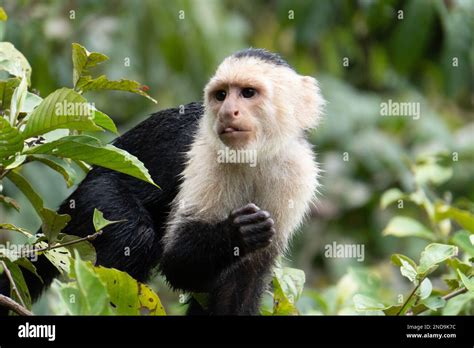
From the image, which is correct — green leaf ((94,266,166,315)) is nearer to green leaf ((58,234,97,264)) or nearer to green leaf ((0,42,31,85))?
green leaf ((58,234,97,264))

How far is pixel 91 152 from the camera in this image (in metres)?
3.30

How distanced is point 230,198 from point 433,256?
1.52 meters

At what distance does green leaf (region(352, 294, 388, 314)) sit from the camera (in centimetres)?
363

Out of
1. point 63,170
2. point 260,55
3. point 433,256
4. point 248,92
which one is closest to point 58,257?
point 63,170

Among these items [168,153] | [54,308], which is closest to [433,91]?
[168,153]

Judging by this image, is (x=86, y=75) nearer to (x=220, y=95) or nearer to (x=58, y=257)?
(x=58, y=257)

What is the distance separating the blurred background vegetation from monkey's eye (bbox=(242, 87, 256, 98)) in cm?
280

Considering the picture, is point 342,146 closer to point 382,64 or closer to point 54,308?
point 382,64

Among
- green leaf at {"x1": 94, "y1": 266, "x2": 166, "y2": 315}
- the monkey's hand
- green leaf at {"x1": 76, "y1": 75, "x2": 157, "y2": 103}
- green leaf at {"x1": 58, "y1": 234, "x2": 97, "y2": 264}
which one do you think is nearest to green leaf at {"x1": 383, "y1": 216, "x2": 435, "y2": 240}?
the monkey's hand

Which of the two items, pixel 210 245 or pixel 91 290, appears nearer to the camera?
pixel 91 290

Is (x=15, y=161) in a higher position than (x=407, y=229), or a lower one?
higher

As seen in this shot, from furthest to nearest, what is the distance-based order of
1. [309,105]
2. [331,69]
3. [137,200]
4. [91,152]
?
[331,69] < [137,200] < [309,105] < [91,152]

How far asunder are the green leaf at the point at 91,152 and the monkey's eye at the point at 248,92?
1569mm

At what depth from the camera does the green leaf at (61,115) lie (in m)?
3.18
